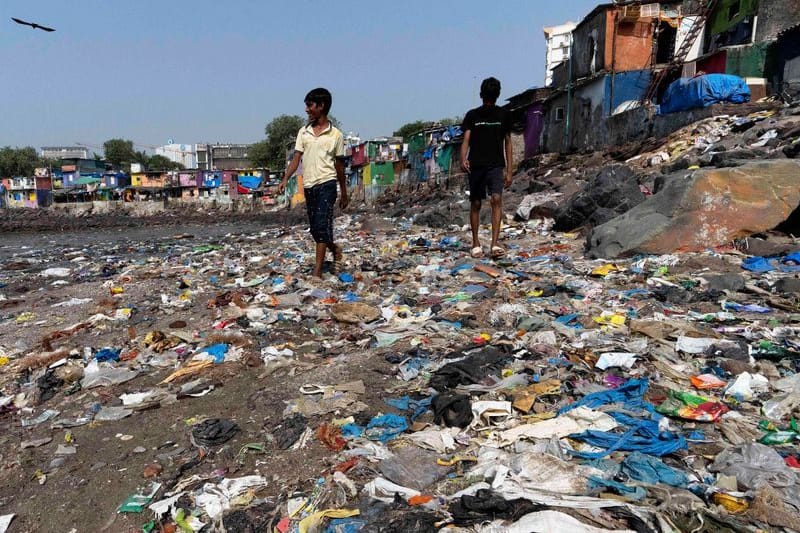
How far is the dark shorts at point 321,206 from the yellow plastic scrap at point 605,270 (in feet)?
7.76

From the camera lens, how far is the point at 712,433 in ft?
5.85

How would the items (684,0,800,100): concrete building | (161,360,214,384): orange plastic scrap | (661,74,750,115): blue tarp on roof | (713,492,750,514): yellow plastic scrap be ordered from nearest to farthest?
(713,492,750,514): yellow plastic scrap < (161,360,214,384): orange plastic scrap < (661,74,750,115): blue tarp on roof < (684,0,800,100): concrete building

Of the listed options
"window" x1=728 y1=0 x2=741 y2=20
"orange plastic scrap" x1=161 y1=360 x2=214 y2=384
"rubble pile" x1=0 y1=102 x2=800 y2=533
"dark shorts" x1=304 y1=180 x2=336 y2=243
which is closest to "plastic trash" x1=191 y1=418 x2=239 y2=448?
"rubble pile" x1=0 y1=102 x2=800 y2=533

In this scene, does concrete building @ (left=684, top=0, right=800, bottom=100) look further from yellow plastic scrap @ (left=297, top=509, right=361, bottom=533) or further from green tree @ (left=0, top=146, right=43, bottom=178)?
green tree @ (left=0, top=146, right=43, bottom=178)

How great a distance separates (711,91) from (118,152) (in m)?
71.3

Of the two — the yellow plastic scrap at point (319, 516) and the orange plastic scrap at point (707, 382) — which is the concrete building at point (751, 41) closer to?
the orange plastic scrap at point (707, 382)

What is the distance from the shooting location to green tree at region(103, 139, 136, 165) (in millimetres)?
67312

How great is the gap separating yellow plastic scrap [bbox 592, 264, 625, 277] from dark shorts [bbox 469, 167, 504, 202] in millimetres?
1231

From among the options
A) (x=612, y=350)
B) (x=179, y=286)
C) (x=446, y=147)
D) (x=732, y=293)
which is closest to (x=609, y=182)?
(x=732, y=293)

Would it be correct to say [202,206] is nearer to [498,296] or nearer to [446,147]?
[446,147]

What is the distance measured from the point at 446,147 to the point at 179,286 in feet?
73.0

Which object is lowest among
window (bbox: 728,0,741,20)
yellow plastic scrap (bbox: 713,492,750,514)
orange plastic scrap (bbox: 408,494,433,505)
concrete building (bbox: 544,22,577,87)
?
orange plastic scrap (bbox: 408,494,433,505)

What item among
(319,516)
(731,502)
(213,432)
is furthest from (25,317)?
(731,502)

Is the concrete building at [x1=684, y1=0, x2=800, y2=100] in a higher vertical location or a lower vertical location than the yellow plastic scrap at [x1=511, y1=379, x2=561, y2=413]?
higher
